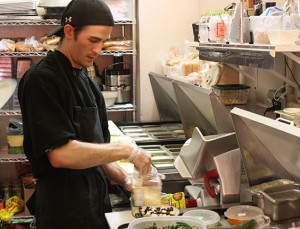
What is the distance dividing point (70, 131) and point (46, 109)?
14cm

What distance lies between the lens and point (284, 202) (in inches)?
72.3

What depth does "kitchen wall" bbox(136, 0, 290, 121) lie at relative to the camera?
4.59 metres

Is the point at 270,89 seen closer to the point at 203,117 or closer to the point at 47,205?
the point at 203,117

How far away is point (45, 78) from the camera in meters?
1.98

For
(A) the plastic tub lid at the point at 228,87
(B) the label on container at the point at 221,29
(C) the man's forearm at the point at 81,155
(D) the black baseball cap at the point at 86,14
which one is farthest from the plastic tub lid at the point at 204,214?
(A) the plastic tub lid at the point at 228,87

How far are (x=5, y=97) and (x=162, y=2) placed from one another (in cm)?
178

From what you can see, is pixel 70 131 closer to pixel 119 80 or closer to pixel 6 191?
pixel 119 80

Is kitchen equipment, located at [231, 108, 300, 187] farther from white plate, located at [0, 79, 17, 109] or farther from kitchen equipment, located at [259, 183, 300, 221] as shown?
white plate, located at [0, 79, 17, 109]

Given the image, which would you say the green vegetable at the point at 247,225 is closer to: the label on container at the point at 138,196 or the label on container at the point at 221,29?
the label on container at the point at 138,196

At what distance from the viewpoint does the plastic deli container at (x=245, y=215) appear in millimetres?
1820

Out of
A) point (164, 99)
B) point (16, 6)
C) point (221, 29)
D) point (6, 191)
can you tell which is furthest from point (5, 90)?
point (221, 29)

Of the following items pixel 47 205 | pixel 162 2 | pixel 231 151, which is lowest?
pixel 47 205

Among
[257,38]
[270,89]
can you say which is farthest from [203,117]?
[257,38]

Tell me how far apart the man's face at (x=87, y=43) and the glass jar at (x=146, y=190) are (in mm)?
582
